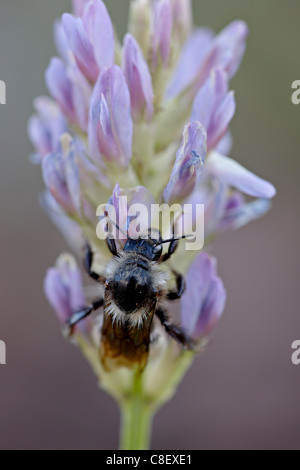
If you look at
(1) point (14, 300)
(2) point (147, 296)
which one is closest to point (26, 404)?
(1) point (14, 300)

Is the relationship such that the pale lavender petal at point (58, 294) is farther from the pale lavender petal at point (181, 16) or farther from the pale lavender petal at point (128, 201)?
the pale lavender petal at point (181, 16)

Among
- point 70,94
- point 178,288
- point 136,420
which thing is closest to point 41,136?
point 70,94

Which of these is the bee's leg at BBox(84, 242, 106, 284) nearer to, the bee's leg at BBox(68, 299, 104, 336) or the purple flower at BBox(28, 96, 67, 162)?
the bee's leg at BBox(68, 299, 104, 336)

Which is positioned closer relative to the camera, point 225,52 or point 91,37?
point 91,37

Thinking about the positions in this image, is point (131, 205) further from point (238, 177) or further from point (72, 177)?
point (238, 177)

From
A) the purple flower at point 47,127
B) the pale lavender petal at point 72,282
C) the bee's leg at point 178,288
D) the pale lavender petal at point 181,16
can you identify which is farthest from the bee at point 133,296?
the pale lavender petal at point 181,16

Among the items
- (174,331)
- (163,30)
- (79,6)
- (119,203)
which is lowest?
(174,331)

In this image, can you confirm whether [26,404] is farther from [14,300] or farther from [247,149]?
[247,149]
